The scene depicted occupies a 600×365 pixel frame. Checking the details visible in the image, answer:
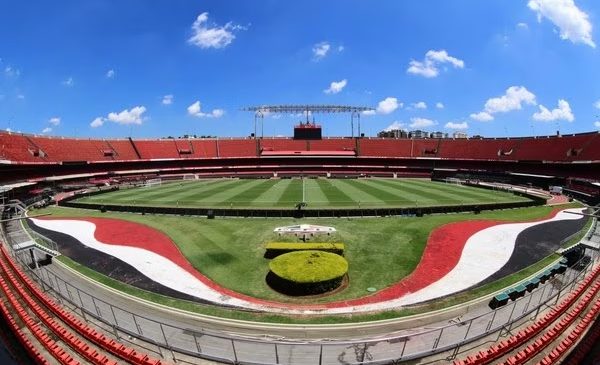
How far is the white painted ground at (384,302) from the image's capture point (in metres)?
17.2

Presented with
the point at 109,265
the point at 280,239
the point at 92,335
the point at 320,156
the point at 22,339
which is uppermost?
the point at 320,156

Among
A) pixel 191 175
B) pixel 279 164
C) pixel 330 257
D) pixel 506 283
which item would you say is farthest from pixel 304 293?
pixel 279 164

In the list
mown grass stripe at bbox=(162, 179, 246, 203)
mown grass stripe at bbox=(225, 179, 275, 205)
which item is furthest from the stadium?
mown grass stripe at bbox=(162, 179, 246, 203)

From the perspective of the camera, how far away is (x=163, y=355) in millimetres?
12141

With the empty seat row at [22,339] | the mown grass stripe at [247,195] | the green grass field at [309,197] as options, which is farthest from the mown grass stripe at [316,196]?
the empty seat row at [22,339]

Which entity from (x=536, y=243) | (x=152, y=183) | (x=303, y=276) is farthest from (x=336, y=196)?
(x=152, y=183)

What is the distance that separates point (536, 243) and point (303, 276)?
1909 cm

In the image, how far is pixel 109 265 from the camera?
74.2ft

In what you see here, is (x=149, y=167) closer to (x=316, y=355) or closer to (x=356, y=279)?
(x=356, y=279)

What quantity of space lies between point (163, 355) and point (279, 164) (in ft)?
242

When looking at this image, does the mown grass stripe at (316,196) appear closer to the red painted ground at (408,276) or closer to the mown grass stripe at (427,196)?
the mown grass stripe at (427,196)

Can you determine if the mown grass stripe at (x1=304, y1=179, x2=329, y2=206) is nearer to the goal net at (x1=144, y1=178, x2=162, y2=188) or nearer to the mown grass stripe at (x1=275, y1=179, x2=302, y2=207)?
the mown grass stripe at (x1=275, y1=179, x2=302, y2=207)

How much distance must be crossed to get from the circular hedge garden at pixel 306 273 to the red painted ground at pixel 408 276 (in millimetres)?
1249

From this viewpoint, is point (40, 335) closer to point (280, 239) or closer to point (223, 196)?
point (280, 239)
